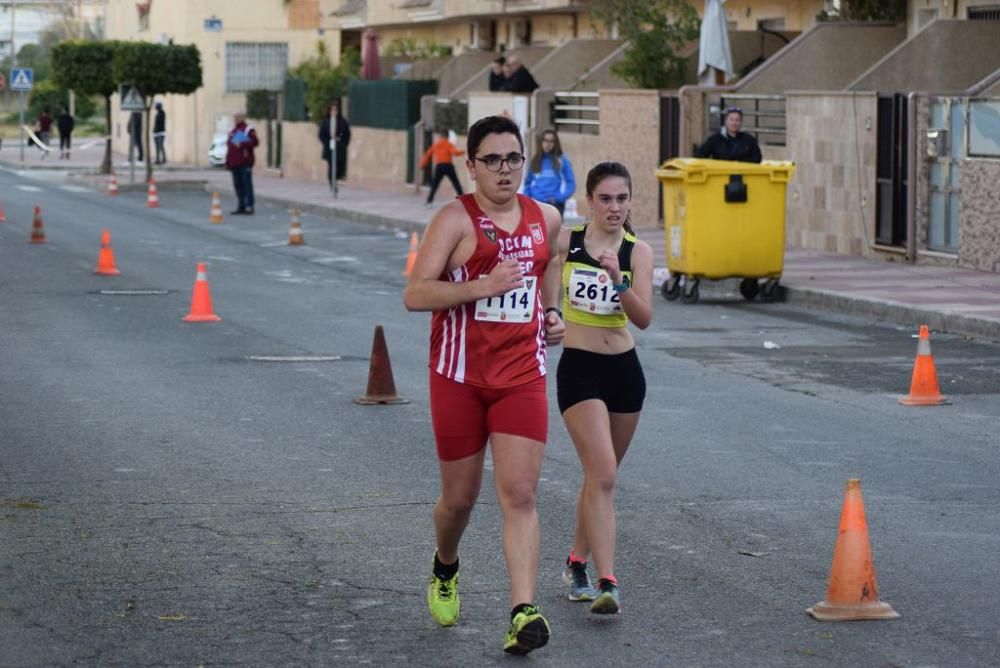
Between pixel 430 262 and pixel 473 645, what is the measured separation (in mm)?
1266

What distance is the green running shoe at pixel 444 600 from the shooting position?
662 centimetres

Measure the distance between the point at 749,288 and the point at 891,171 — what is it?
162 inches

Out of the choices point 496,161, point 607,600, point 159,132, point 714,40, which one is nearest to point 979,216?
point 714,40

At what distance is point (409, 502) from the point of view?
9055mm

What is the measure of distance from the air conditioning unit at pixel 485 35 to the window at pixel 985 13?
25.2 m

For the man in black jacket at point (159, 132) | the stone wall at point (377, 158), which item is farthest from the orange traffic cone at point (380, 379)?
the man in black jacket at point (159, 132)

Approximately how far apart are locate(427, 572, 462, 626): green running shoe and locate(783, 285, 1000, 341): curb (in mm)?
10523

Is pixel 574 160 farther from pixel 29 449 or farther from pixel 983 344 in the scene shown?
pixel 29 449

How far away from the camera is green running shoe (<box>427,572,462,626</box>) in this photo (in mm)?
Answer: 6617

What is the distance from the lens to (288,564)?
25.2 feet

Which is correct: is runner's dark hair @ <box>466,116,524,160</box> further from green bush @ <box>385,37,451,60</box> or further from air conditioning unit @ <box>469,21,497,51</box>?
A: green bush @ <box>385,37,451,60</box>

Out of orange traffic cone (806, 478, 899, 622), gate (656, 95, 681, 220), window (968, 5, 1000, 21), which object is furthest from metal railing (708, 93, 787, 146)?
orange traffic cone (806, 478, 899, 622)

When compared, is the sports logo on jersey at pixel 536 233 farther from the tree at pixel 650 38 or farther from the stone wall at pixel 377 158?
the stone wall at pixel 377 158

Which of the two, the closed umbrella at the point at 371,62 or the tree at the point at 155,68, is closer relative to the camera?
the tree at the point at 155,68
